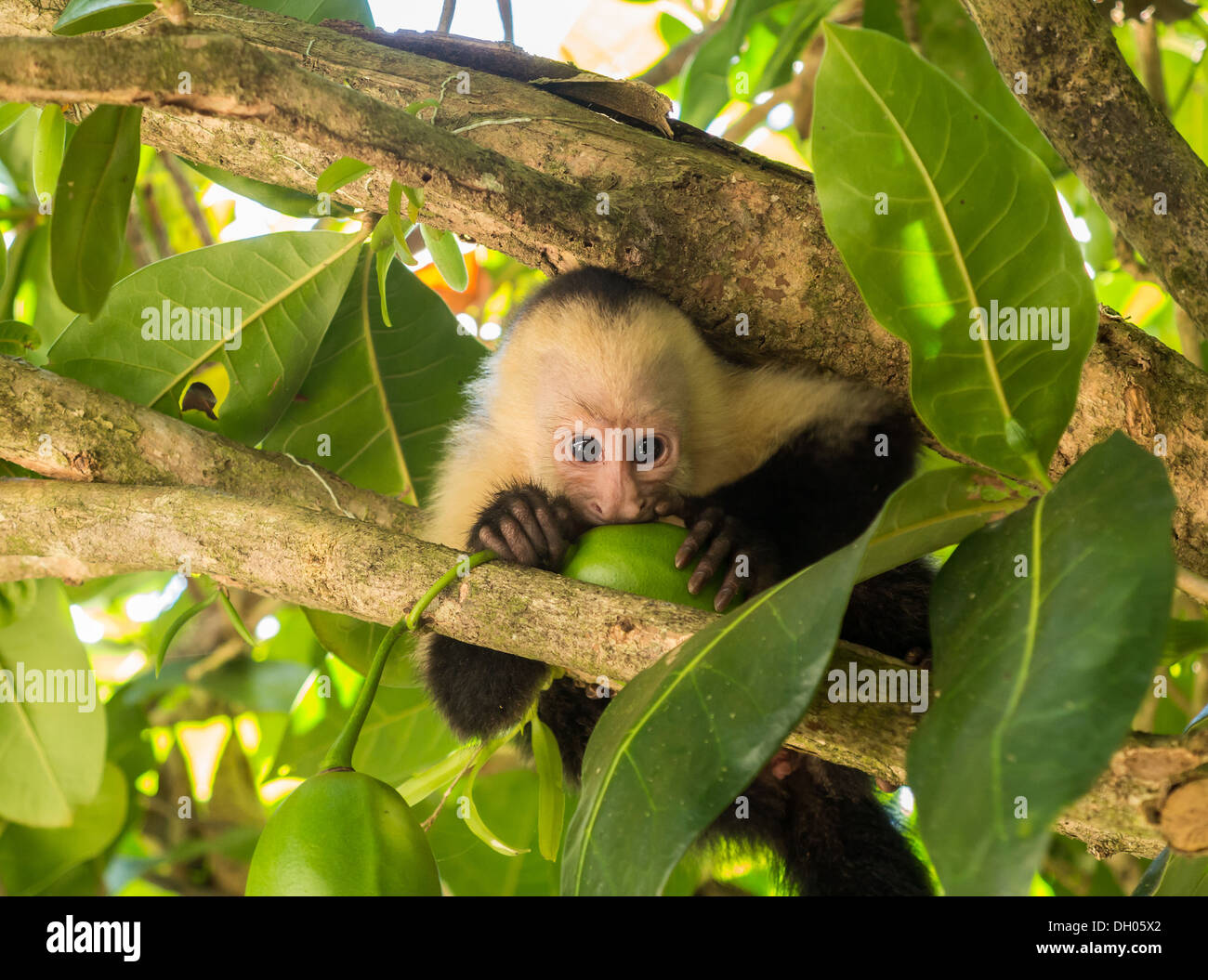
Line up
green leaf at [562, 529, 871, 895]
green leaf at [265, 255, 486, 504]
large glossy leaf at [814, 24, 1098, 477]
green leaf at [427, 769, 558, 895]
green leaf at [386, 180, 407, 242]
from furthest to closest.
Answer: green leaf at [265, 255, 486, 504]
green leaf at [427, 769, 558, 895]
green leaf at [386, 180, 407, 242]
large glossy leaf at [814, 24, 1098, 477]
green leaf at [562, 529, 871, 895]

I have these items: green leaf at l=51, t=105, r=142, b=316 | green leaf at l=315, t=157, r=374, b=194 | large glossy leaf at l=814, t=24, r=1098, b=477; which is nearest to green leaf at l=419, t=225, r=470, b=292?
green leaf at l=315, t=157, r=374, b=194

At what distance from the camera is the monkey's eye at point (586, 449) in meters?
1.75

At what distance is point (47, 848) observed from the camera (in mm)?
2074

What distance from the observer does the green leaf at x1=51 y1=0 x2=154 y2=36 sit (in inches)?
47.3

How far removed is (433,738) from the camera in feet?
6.36

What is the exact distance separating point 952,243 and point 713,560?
18.8 inches

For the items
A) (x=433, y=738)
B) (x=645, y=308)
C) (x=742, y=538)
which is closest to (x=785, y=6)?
(x=645, y=308)

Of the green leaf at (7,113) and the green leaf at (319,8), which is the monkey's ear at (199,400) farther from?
the green leaf at (319,8)

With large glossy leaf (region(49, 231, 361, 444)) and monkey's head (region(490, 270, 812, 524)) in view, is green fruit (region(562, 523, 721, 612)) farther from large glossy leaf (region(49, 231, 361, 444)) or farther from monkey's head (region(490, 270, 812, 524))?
large glossy leaf (region(49, 231, 361, 444))

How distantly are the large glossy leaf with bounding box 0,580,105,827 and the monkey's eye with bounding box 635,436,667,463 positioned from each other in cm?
107

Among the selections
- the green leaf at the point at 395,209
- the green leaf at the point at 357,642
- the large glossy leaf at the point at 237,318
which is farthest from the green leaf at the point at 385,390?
the green leaf at the point at 395,209

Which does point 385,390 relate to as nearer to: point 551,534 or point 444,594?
point 551,534
